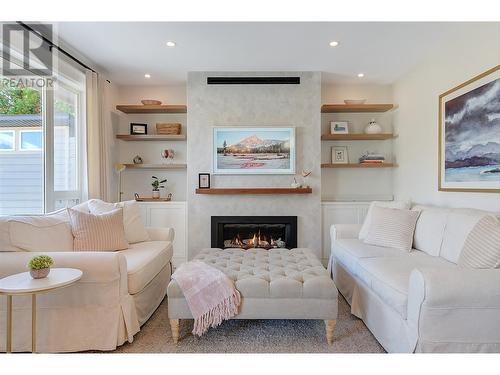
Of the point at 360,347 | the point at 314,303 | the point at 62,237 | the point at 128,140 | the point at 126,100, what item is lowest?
the point at 360,347

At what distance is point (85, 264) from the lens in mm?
1734

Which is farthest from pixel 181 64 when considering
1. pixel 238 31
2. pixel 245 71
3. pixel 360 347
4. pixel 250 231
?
pixel 360 347

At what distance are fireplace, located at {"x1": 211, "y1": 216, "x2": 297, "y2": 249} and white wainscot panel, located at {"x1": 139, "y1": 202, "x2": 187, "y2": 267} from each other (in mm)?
443

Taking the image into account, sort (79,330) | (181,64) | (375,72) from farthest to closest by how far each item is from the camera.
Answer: (375,72)
(181,64)
(79,330)

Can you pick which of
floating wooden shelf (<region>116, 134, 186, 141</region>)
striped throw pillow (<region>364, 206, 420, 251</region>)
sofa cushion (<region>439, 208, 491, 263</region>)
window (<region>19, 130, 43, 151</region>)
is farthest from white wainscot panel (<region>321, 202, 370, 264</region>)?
window (<region>19, 130, 43, 151</region>)

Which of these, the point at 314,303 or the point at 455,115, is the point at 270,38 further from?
the point at 314,303

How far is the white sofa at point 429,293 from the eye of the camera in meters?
1.36

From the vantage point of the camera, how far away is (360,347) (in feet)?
6.00

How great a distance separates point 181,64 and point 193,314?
2.83 metres

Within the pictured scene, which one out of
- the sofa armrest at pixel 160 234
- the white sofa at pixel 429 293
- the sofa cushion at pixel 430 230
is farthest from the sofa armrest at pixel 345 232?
the sofa armrest at pixel 160 234

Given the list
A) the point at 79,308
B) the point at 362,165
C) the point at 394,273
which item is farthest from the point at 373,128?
the point at 79,308

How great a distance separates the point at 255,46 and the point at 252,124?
991 millimetres

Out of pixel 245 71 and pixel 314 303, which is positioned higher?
pixel 245 71

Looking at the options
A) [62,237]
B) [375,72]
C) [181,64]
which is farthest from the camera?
[375,72]
